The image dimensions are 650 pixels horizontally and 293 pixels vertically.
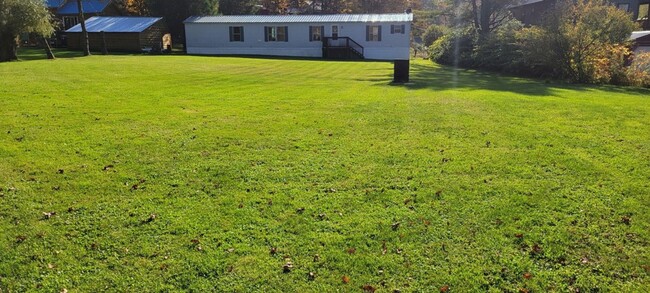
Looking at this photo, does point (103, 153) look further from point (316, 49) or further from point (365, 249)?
point (316, 49)

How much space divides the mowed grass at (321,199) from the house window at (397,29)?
94.4 feet

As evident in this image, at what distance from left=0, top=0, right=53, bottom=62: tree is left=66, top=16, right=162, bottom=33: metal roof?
1317 cm

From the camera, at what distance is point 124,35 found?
38969 millimetres

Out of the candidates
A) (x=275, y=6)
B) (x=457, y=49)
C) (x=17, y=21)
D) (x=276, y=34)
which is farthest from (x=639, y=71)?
(x=275, y=6)

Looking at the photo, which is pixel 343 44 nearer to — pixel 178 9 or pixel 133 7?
pixel 178 9

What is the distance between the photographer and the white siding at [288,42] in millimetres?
38656

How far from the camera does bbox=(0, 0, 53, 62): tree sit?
23828 millimetres

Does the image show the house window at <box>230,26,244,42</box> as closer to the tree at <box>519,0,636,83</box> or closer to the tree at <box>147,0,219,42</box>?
the tree at <box>147,0,219,42</box>

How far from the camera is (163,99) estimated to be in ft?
40.3

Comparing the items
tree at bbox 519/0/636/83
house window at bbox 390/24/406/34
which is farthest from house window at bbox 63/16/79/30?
tree at bbox 519/0/636/83

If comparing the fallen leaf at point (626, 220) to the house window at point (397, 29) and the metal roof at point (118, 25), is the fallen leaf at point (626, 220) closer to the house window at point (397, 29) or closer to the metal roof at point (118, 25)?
the house window at point (397, 29)

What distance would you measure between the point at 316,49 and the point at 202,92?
2663cm

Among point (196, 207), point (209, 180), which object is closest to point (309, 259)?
point (196, 207)

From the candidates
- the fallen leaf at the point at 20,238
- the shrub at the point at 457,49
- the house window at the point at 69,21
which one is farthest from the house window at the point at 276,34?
the fallen leaf at the point at 20,238
